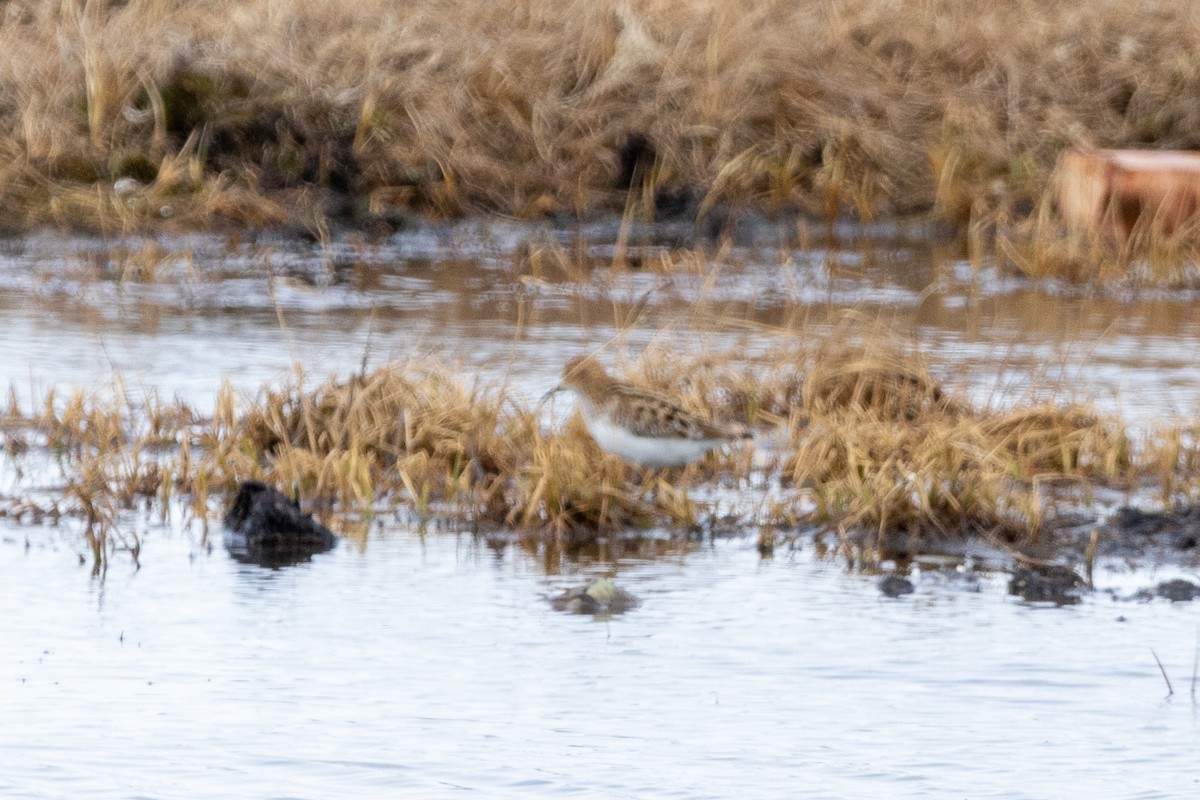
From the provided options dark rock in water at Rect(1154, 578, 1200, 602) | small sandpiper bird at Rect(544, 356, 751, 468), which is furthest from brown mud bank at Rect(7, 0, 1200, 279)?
dark rock in water at Rect(1154, 578, 1200, 602)

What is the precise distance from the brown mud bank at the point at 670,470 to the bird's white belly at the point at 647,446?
0.11 meters

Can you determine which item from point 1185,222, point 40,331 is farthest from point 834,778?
point 1185,222

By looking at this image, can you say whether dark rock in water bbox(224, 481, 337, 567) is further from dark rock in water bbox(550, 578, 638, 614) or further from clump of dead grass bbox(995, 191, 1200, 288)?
clump of dead grass bbox(995, 191, 1200, 288)

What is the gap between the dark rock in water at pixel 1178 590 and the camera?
22.2ft

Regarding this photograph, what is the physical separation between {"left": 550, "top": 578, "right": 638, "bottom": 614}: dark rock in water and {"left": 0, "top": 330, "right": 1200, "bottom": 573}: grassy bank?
790 mm

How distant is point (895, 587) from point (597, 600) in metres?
0.90

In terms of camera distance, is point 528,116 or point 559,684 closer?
point 559,684

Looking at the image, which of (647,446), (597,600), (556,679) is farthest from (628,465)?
(556,679)

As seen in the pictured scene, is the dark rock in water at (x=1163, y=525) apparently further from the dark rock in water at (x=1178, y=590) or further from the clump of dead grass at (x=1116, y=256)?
the clump of dead grass at (x=1116, y=256)

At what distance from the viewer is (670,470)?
853cm

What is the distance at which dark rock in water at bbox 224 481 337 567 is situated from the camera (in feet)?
24.1

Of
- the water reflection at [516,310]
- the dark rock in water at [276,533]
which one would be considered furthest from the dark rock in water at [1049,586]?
the dark rock in water at [276,533]

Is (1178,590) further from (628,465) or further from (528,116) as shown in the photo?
(528,116)

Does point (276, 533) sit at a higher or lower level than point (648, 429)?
lower
